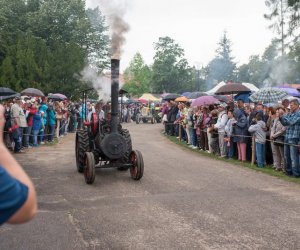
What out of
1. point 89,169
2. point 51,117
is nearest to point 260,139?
point 89,169

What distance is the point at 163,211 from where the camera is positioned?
6453 millimetres

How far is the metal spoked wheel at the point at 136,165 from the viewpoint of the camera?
29.1 ft

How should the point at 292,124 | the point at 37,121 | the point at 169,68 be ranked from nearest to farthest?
the point at 292,124
the point at 37,121
the point at 169,68

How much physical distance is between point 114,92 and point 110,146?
47.3 inches

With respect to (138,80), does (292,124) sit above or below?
below

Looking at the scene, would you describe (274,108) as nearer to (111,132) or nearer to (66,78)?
(111,132)

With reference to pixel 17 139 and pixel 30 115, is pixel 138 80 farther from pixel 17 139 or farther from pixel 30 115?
pixel 17 139

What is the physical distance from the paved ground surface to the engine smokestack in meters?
1.27

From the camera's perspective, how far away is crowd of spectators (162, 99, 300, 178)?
985cm

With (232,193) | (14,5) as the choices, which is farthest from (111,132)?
(14,5)

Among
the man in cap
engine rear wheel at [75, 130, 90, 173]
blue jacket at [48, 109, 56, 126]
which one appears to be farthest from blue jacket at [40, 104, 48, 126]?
engine rear wheel at [75, 130, 90, 173]

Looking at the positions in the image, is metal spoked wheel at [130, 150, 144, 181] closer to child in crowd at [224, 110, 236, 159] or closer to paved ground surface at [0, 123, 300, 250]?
paved ground surface at [0, 123, 300, 250]

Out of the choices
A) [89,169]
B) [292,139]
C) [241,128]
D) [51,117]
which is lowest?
[89,169]

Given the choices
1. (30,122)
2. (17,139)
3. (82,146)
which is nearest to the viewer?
(82,146)
